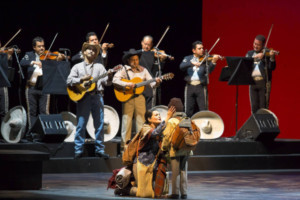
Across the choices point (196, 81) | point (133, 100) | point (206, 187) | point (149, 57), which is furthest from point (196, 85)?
point (206, 187)

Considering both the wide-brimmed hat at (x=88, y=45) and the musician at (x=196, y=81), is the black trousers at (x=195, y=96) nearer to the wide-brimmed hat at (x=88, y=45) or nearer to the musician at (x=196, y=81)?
the musician at (x=196, y=81)

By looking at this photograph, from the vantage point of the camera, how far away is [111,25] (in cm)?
1217

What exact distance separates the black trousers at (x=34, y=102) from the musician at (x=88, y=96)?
1039 millimetres

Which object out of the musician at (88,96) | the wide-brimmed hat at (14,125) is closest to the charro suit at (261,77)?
the musician at (88,96)

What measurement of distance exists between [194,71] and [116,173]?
12.9 ft

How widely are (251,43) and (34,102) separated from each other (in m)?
4.51

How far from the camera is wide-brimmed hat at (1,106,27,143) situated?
9.81 metres

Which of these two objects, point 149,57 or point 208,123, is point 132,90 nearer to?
point 149,57

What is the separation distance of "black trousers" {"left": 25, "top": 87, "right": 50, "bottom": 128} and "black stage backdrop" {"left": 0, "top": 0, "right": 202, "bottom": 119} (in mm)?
740

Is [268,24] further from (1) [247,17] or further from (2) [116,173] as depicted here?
(2) [116,173]

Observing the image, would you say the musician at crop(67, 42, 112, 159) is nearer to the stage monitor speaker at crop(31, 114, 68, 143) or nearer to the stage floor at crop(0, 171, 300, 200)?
the stage monitor speaker at crop(31, 114, 68, 143)

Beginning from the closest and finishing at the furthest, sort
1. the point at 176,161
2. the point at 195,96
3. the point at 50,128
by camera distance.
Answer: the point at 176,161 → the point at 50,128 → the point at 195,96

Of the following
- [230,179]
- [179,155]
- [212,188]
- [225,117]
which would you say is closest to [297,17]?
[225,117]

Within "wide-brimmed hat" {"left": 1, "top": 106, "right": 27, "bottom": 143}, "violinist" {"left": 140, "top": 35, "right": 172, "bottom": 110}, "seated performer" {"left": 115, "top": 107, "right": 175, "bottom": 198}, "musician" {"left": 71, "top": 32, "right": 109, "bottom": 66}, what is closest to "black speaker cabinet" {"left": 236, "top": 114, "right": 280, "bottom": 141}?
"violinist" {"left": 140, "top": 35, "right": 172, "bottom": 110}
